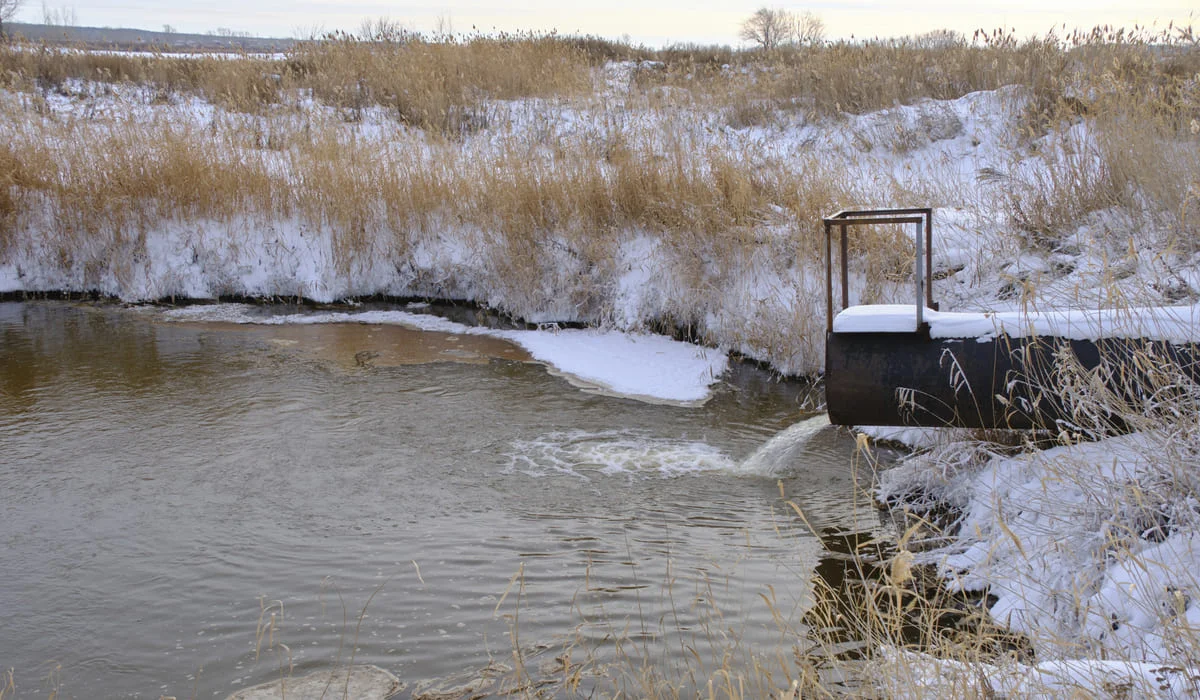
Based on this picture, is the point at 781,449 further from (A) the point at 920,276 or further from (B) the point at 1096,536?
(B) the point at 1096,536

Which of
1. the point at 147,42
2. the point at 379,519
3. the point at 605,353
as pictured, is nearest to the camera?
the point at 379,519

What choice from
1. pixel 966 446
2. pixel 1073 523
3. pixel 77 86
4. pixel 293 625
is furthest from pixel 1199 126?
pixel 77 86

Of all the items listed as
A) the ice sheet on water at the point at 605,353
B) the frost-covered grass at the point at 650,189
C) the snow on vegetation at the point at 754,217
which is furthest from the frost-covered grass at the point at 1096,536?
the ice sheet on water at the point at 605,353

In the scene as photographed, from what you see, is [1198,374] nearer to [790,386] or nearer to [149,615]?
[790,386]

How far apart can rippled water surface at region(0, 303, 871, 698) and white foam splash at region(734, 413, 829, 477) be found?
0.03 meters

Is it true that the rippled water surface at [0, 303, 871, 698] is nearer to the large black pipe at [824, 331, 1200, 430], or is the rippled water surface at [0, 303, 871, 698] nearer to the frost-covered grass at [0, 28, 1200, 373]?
the large black pipe at [824, 331, 1200, 430]

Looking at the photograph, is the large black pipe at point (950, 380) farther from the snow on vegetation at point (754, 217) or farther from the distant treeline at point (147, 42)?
the distant treeline at point (147, 42)

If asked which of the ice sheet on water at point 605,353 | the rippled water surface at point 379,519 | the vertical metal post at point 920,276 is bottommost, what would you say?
the rippled water surface at point 379,519

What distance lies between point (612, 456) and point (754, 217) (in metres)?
3.11

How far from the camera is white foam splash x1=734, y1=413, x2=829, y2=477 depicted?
16.2ft

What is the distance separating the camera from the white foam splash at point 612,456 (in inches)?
195

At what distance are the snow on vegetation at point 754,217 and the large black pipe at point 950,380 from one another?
89 mm

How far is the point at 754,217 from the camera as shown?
7465mm

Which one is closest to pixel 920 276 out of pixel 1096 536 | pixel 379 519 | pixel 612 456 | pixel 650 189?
pixel 1096 536
